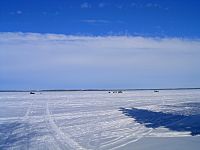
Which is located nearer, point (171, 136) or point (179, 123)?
point (171, 136)

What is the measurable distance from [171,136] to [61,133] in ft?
18.2

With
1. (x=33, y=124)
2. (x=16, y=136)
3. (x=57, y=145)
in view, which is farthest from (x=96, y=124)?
(x=57, y=145)

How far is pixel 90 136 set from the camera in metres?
16.7

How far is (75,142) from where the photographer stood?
14992 millimetres

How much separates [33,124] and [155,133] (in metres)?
8.62

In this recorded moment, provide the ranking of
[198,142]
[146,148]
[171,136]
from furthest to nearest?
[171,136], [198,142], [146,148]

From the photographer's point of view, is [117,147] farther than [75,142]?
No

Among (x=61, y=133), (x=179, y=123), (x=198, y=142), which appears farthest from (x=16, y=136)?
(x=179, y=123)

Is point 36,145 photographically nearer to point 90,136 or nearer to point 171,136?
point 90,136

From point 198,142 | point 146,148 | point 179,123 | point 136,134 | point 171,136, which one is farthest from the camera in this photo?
point 179,123

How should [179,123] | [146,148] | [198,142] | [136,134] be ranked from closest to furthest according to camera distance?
[146,148] → [198,142] → [136,134] → [179,123]

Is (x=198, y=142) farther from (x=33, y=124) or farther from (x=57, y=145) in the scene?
(x=33, y=124)

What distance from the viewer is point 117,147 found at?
13523mm

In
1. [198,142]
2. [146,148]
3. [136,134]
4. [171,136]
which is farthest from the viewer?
[136,134]
